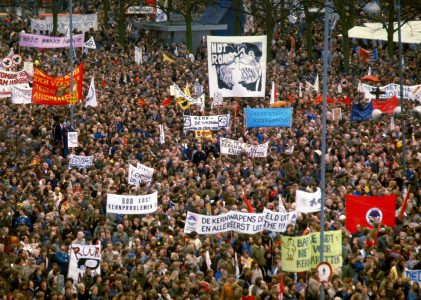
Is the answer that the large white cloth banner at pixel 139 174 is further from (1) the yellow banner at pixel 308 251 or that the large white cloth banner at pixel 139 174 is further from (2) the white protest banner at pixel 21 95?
(2) the white protest banner at pixel 21 95

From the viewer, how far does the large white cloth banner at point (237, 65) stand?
40.6 metres

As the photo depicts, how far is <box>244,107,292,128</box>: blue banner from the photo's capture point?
37594mm

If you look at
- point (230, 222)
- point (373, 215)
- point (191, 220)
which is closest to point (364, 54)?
point (373, 215)

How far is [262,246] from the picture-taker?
84.8 ft

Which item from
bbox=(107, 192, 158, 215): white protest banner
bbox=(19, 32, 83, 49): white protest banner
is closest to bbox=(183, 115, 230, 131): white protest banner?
bbox=(107, 192, 158, 215): white protest banner

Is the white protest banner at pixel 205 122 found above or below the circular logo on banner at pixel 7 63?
below

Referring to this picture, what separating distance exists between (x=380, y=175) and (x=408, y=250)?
8383 mm

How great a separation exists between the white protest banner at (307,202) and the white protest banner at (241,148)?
7152 mm

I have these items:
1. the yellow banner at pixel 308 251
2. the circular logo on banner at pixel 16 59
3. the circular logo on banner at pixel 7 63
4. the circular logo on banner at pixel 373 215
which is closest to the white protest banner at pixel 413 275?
the yellow banner at pixel 308 251

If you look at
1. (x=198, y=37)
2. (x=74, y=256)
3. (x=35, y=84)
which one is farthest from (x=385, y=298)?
(x=198, y=37)

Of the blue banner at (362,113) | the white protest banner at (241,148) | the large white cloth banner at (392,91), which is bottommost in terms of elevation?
the white protest banner at (241,148)

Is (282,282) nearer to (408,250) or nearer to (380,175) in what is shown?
(408,250)

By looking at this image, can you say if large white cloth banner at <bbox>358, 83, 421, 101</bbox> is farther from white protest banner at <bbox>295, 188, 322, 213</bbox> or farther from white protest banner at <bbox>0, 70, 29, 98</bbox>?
white protest banner at <bbox>295, 188, 322, 213</bbox>

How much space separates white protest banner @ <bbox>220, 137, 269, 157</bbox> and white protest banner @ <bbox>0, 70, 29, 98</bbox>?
8464 millimetres
